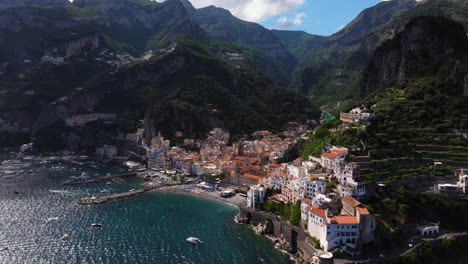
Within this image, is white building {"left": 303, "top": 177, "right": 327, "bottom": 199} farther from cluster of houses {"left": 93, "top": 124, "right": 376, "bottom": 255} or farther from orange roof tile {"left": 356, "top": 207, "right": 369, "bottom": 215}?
orange roof tile {"left": 356, "top": 207, "right": 369, "bottom": 215}

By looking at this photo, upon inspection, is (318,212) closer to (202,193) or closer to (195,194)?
(202,193)

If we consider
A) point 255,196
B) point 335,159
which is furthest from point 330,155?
point 255,196

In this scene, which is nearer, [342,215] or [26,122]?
[342,215]

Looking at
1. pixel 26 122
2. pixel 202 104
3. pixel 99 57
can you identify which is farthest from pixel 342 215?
pixel 99 57

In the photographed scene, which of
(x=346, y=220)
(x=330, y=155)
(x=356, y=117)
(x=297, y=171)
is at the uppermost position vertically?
(x=356, y=117)

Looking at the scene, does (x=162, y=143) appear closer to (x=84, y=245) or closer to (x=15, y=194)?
(x=15, y=194)
